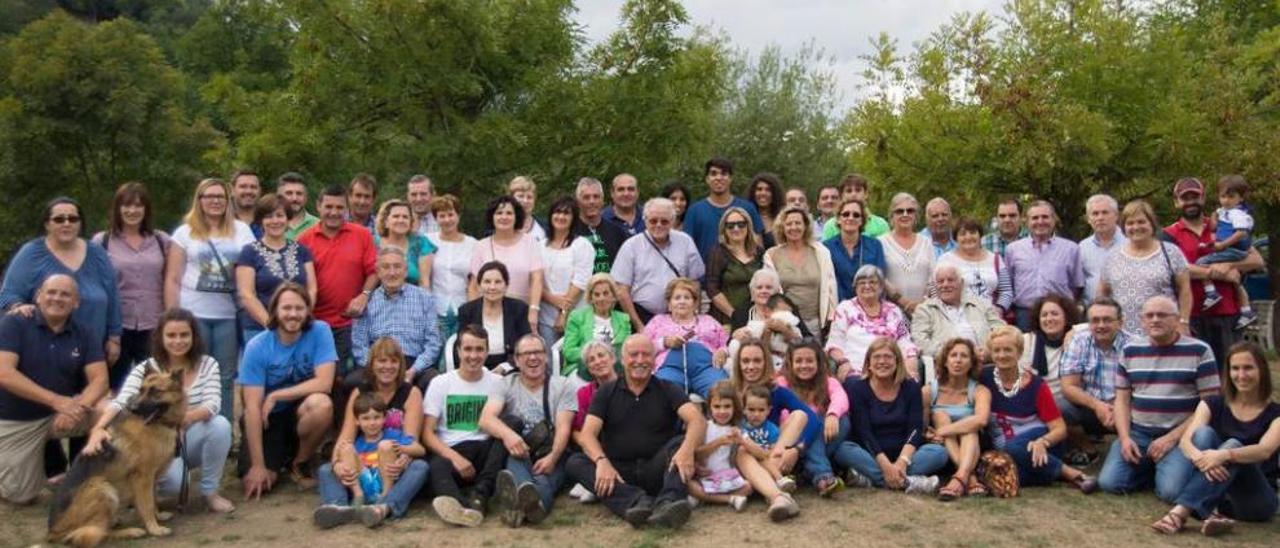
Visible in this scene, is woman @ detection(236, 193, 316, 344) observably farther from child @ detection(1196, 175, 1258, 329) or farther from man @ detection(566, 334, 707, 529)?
child @ detection(1196, 175, 1258, 329)

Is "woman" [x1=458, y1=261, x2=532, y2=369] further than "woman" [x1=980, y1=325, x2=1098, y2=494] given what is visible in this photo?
Yes

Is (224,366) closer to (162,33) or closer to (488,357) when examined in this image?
(488,357)

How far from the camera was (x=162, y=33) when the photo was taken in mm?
37969

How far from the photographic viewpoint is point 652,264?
8.52 m

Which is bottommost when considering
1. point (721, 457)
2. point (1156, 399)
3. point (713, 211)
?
point (721, 457)

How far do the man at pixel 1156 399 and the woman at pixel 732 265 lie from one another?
258 cm

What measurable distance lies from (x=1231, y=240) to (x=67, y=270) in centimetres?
827

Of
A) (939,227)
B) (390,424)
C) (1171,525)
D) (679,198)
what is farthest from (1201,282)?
(390,424)

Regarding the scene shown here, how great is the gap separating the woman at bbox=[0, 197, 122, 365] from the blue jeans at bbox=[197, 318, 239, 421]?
722 mm

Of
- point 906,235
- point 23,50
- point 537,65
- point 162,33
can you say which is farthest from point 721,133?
point 162,33

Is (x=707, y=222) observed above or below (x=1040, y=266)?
above

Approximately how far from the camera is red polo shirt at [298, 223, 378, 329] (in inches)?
320

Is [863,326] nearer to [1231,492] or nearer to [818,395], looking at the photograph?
[818,395]

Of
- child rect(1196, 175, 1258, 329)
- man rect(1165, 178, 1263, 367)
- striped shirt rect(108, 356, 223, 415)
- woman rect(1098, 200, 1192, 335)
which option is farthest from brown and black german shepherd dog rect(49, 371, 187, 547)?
child rect(1196, 175, 1258, 329)
